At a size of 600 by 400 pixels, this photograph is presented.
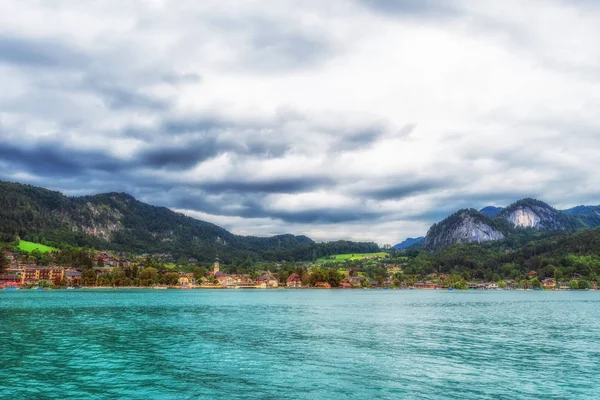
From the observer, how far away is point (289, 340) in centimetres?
4850

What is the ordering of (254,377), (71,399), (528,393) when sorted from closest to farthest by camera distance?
(71,399) → (528,393) → (254,377)

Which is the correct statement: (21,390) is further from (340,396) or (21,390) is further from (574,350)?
(574,350)

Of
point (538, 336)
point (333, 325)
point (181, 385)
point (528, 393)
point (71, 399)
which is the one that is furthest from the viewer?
point (333, 325)

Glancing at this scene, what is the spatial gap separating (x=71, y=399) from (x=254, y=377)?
1046 cm

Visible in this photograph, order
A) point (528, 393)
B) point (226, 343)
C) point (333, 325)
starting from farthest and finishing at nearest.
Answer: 1. point (333, 325)
2. point (226, 343)
3. point (528, 393)

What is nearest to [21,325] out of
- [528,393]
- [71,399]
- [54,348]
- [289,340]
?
[54,348]

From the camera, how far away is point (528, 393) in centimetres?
2689

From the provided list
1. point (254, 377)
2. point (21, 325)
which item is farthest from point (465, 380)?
point (21, 325)

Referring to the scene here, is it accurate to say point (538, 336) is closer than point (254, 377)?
No

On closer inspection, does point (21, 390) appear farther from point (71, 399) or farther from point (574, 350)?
point (574, 350)

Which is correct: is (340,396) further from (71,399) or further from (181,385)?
(71,399)

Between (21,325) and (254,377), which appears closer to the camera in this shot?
(254,377)

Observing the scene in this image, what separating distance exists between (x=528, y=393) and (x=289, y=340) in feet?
84.4

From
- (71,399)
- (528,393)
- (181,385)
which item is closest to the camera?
(71,399)
